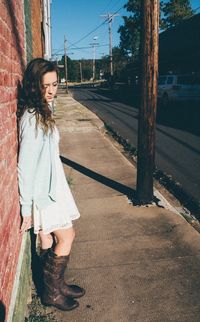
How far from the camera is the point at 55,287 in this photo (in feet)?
9.87

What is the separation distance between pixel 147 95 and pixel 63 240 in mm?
2683

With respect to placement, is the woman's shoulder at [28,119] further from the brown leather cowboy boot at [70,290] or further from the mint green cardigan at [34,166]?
the brown leather cowboy boot at [70,290]

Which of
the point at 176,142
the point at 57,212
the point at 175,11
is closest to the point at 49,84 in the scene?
the point at 57,212

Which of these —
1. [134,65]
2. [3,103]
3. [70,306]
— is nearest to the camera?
[3,103]

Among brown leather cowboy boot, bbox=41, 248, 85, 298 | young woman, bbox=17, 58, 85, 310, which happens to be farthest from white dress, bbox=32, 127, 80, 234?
brown leather cowboy boot, bbox=41, 248, 85, 298

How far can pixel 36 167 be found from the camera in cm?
250

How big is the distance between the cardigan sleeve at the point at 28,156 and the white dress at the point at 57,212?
0.34 ft

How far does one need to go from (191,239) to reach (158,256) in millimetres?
582

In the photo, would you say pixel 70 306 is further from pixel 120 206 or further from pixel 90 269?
pixel 120 206

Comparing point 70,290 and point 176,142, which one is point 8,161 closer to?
point 70,290

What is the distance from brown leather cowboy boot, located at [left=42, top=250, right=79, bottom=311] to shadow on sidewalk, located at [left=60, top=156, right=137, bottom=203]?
8.31 feet

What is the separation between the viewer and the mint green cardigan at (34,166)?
2432 mm

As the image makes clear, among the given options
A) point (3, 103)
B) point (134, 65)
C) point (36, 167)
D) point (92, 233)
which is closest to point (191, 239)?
point (92, 233)

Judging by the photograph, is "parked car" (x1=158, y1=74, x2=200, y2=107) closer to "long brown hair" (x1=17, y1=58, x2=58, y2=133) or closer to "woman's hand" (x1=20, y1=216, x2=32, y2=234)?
"long brown hair" (x1=17, y1=58, x2=58, y2=133)
